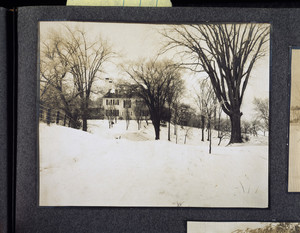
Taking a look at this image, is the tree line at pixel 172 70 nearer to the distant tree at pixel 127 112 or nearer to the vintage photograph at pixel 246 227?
the distant tree at pixel 127 112

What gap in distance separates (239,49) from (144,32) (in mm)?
353

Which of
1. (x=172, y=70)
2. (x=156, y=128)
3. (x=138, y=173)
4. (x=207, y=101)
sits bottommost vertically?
(x=138, y=173)

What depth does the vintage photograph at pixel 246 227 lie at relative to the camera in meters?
0.84

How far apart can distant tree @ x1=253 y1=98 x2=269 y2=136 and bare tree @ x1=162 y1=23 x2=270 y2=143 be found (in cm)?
6

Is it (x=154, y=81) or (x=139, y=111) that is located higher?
(x=154, y=81)

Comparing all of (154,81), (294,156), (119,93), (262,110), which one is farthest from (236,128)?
(119,93)

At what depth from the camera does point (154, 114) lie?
85cm

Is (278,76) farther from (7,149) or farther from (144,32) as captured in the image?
(7,149)

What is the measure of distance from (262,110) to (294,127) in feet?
0.42

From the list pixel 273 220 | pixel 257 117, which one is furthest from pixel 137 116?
pixel 273 220

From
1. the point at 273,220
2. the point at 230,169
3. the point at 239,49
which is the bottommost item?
the point at 273,220

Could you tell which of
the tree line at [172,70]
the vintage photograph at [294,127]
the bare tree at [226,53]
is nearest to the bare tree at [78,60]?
the tree line at [172,70]

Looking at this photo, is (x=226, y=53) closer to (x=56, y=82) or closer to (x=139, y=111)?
(x=139, y=111)

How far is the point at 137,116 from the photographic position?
85 centimetres
